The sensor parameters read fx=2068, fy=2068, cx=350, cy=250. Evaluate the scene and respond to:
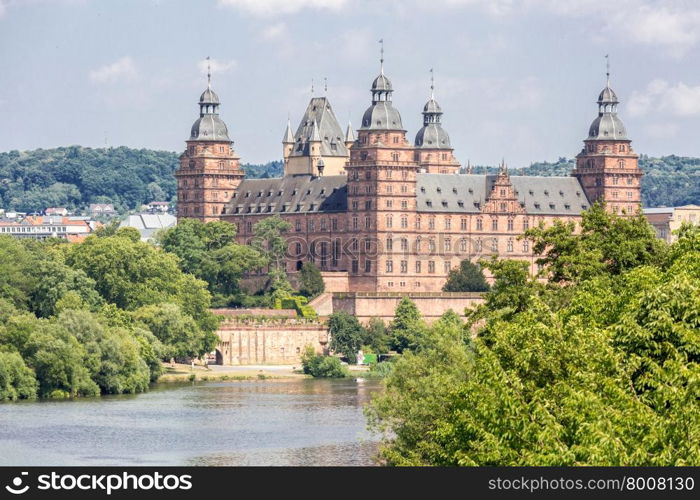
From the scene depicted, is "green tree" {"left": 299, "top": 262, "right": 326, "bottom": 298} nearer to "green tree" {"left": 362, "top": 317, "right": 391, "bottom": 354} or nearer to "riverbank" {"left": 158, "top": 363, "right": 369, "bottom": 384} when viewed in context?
"green tree" {"left": 362, "top": 317, "right": 391, "bottom": 354}

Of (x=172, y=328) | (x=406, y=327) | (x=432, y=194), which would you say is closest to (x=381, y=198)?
(x=432, y=194)

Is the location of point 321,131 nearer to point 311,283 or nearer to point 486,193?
point 486,193

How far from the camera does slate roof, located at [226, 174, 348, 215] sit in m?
168

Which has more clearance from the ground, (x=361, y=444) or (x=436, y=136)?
(x=436, y=136)

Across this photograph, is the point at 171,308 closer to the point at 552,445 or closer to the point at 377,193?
the point at 377,193

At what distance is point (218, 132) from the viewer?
570 ft

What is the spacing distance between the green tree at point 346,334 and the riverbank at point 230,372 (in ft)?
12.2

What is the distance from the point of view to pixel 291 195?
567 feet

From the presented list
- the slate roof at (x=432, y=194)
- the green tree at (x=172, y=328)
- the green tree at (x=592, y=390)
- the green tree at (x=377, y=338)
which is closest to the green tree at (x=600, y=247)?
the green tree at (x=592, y=390)

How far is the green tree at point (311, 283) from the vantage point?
15875 centimetres
